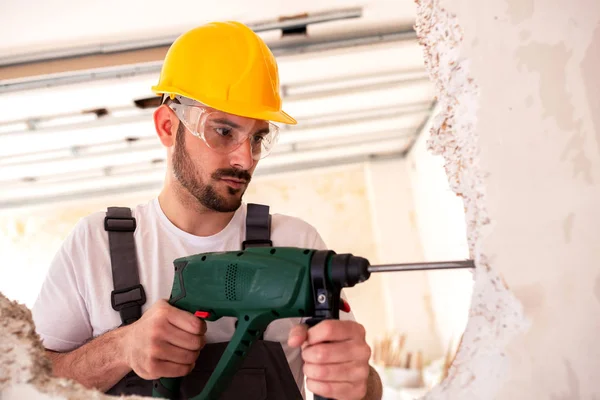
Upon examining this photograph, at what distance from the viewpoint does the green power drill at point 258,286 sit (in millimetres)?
924

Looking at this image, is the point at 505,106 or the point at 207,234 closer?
the point at 505,106

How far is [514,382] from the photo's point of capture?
2.66ft

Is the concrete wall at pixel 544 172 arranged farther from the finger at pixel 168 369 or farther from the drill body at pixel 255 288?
the finger at pixel 168 369

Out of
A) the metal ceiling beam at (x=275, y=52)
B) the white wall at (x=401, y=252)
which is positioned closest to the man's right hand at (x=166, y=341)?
the metal ceiling beam at (x=275, y=52)

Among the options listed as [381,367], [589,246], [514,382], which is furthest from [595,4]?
[381,367]

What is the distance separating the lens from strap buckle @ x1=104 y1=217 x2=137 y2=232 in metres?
1.50

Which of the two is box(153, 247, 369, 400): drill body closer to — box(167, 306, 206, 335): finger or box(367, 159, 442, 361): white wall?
box(167, 306, 206, 335): finger

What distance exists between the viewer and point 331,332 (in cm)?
92

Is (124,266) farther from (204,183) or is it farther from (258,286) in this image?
(258,286)

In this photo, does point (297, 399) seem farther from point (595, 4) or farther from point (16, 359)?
point (595, 4)

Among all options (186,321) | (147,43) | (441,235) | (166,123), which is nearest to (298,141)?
(441,235)

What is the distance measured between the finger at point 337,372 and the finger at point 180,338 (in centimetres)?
30

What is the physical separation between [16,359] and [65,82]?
328cm

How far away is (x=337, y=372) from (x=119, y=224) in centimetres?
88
